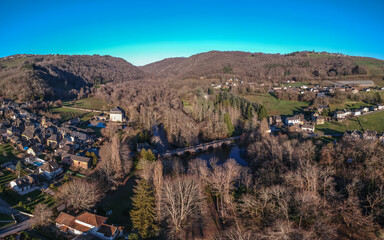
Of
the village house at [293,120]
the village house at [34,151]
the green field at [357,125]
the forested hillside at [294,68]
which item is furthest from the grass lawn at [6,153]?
the forested hillside at [294,68]

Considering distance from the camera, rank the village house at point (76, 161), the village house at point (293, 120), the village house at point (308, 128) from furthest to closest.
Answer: the village house at point (293, 120), the village house at point (308, 128), the village house at point (76, 161)

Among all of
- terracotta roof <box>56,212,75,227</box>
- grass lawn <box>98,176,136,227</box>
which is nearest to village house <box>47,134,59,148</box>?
grass lawn <box>98,176,136,227</box>

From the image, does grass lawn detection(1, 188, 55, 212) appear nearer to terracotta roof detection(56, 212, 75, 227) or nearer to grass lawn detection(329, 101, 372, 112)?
terracotta roof detection(56, 212, 75, 227)

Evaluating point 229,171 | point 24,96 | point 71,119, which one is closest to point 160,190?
point 229,171

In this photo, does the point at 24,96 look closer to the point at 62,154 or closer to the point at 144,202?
the point at 62,154

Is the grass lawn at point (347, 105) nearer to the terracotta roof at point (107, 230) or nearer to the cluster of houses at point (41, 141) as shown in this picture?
the terracotta roof at point (107, 230)

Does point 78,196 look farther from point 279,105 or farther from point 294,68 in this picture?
point 294,68
